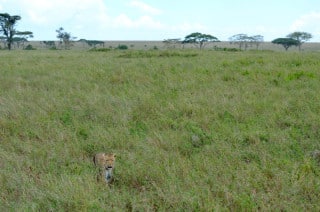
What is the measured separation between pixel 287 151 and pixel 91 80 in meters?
6.35

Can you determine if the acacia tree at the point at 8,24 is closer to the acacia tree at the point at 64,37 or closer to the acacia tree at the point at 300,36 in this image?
the acacia tree at the point at 64,37

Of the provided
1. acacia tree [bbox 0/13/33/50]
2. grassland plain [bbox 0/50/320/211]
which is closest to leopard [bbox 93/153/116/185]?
grassland plain [bbox 0/50/320/211]

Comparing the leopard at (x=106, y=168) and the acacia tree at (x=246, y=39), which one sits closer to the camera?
the leopard at (x=106, y=168)

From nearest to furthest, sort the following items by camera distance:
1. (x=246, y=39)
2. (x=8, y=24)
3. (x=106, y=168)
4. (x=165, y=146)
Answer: (x=106, y=168) → (x=165, y=146) → (x=8, y=24) → (x=246, y=39)

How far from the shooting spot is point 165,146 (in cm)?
416

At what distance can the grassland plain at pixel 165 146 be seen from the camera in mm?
2893

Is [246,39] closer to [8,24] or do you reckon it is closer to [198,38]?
[198,38]

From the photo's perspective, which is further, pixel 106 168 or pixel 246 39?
pixel 246 39

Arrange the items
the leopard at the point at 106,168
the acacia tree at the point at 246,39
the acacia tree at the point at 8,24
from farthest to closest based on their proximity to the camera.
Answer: the acacia tree at the point at 246,39 < the acacia tree at the point at 8,24 < the leopard at the point at 106,168

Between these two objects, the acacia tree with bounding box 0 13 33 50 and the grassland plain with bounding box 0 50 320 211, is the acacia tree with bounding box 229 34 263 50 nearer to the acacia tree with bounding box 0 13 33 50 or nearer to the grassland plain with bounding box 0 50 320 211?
the acacia tree with bounding box 0 13 33 50

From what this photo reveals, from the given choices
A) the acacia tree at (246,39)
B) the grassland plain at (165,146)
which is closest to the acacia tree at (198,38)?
the acacia tree at (246,39)

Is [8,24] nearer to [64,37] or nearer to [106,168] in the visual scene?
[64,37]

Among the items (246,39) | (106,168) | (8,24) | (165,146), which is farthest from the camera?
(246,39)

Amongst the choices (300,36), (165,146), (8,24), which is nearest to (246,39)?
→ (300,36)
